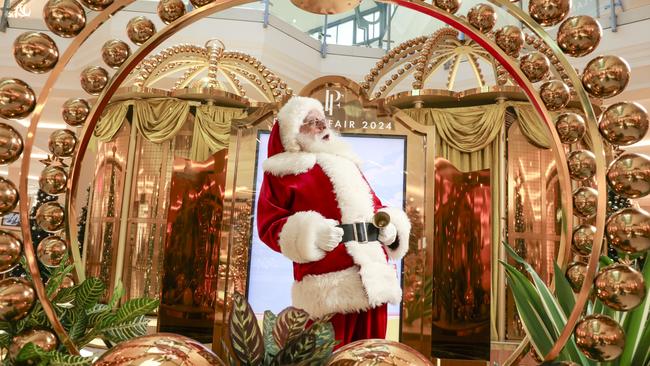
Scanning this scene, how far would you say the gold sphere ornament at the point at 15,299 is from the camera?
0.73 meters

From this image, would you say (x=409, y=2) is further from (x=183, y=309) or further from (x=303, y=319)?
(x=183, y=309)

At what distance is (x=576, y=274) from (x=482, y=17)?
18.6 inches

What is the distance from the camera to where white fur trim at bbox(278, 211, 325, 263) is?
64.6 inches

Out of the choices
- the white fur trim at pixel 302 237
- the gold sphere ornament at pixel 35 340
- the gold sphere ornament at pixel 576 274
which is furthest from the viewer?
the white fur trim at pixel 302 237

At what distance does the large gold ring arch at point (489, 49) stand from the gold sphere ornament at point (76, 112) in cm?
3

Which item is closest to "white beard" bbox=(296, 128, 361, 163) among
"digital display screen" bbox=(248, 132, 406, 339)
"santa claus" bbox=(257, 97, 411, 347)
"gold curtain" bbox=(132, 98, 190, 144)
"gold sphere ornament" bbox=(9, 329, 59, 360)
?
"santa claus" bbox=(257, 97, 411, 347)

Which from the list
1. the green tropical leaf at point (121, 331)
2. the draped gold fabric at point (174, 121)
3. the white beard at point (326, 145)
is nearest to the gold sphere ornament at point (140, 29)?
the green tropical leaf at point (121, 331)

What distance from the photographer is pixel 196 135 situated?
163 inches

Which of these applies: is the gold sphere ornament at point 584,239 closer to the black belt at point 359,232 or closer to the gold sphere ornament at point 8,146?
the black belt at point 359,232

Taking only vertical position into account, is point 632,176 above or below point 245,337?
above

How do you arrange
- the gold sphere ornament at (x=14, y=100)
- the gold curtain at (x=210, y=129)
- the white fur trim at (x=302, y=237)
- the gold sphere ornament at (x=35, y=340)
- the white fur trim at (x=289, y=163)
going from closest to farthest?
1. the gold sphere ornament at (x=35, y=340)
2. the gold sphere ornament at (x=14, y=100)
3. the white fur trim at (x=302, y=237)
4. the white fur trim at (x=289, y=163)
5. the gold curtain at (x=210, y=129)

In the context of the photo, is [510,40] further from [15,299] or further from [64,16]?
[15,299]

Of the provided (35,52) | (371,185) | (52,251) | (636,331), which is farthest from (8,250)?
(371,185)

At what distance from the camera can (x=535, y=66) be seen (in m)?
0.92
